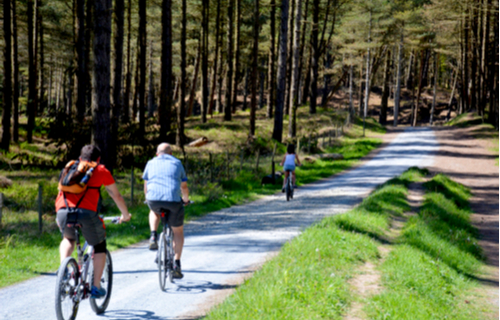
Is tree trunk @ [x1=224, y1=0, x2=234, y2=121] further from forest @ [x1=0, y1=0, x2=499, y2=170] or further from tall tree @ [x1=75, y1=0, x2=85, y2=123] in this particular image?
tall tree @ [x1=75, y1=0, x2=85, y2=123]

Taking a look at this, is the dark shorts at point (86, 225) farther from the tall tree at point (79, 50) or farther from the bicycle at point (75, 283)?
the tall tree at point (79, 50)

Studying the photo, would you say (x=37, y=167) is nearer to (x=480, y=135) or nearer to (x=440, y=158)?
(x=440, y=158)

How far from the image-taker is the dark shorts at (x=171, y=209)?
21.0 feet

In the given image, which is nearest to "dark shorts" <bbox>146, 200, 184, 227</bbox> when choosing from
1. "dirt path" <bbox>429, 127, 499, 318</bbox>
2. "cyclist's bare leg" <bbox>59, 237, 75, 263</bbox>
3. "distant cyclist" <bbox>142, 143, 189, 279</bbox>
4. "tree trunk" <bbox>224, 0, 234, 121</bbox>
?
"distant cyclist" <bbox>142, 143, 189, 279</bbox>

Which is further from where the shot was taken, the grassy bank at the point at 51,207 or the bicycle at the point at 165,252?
the grassy bank at the point at 51,207

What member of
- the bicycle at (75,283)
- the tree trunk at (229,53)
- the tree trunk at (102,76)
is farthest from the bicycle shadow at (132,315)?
the tree trunk at (229,53)

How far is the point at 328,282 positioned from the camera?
6598 mm

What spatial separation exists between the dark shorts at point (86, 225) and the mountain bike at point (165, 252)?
1439 mm

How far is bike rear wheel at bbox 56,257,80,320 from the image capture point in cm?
468

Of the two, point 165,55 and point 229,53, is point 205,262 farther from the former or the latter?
point 229,53

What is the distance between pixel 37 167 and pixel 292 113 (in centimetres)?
1511

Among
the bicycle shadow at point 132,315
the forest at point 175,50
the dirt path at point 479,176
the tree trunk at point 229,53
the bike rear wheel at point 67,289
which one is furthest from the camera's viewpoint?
the tree trunk at point 229,53

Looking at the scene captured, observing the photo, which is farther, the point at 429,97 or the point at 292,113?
the point at 429,97

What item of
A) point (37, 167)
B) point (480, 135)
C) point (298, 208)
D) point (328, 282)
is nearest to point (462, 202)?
point (298, 208)
